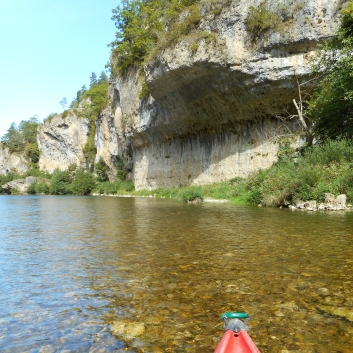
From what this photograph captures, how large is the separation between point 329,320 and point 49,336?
233cm

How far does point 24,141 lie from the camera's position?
88.8 metres

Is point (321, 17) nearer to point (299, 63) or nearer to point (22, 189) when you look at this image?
point (299, 63)

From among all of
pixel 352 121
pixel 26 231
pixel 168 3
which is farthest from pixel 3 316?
pixel 168 3

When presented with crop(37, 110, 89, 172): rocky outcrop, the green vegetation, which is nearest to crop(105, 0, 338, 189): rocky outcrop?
the green vegetation

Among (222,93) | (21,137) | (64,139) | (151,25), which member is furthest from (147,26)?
(21,137)

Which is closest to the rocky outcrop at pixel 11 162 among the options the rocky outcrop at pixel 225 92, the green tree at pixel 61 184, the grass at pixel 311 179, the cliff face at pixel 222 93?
the green tree at pixel 61 184

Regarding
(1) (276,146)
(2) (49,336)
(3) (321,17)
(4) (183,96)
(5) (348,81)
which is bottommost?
(2) (49,336)

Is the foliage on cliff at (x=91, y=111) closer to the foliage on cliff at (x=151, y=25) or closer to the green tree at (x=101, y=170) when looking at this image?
the green tree at (x=101, y=170)

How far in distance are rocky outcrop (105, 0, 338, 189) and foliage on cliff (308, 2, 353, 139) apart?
252cm

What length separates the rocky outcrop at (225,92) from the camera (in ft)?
65.8

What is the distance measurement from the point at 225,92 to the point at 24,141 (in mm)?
76714

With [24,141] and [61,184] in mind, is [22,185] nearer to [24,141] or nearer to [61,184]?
[61,184]

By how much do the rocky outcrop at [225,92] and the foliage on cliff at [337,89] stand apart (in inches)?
99.3

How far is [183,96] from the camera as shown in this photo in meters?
26.5
